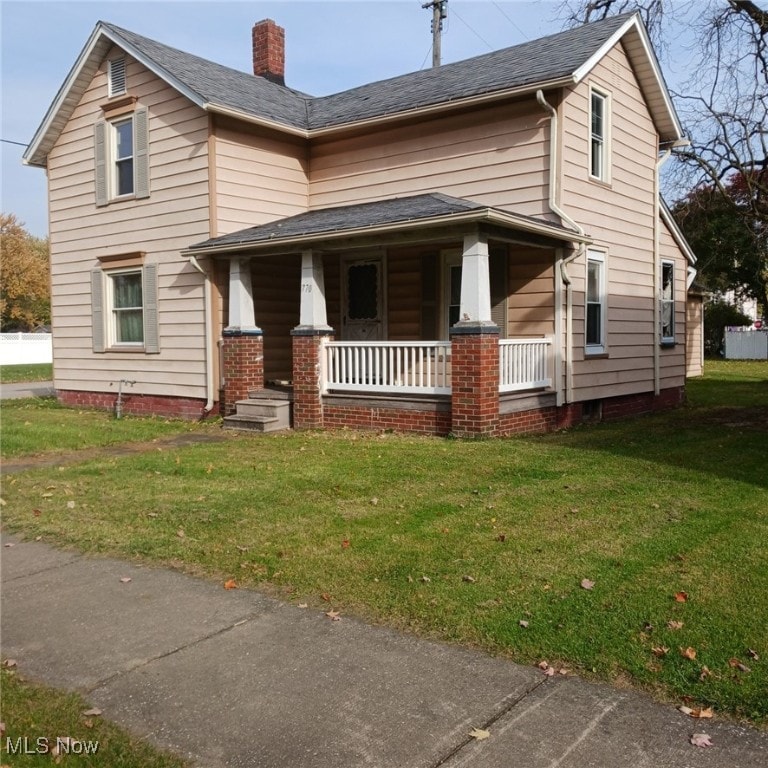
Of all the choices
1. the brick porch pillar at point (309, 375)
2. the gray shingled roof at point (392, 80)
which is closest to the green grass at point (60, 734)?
the brick porch pillar at point (309, 375)

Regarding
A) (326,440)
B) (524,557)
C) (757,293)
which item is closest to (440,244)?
(326,440)

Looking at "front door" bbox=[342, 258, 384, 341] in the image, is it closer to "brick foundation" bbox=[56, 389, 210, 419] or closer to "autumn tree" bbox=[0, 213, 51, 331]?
"brick foundation" bbox=[56, 389, 210, 419]

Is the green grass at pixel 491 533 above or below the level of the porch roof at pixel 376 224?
below

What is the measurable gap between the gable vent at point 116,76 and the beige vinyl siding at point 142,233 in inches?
6.9

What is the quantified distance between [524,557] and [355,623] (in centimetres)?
154

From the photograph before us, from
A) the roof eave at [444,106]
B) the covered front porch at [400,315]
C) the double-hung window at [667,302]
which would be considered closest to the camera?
the covered front porch at [400,315]

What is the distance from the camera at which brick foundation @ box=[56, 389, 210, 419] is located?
13.9 meters

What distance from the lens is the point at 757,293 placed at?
35.3 metres

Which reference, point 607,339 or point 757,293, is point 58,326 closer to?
point 607,339

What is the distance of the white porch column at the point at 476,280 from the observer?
10180mm

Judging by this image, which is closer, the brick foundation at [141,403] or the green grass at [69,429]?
the green grass at [69,429]

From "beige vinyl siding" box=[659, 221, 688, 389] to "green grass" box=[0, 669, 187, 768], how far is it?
14017 millimetres

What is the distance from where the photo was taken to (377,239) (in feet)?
36.2

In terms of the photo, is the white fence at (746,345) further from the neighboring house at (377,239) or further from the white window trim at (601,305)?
the white window trim at (601,305)
